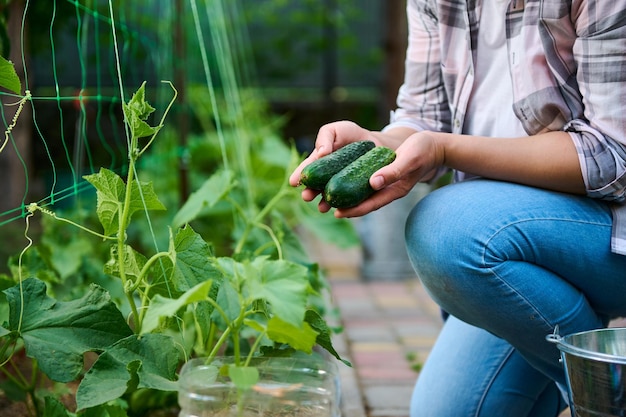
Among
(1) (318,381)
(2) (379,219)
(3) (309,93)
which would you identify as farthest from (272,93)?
(1) (318,381)

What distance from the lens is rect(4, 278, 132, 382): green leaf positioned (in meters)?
1.46

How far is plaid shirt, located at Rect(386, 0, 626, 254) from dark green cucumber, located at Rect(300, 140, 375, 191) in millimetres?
384

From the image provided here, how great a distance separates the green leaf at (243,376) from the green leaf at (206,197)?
3.28 feet

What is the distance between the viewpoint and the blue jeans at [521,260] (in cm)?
160

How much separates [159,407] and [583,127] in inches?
45.7

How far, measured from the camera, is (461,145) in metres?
1.65

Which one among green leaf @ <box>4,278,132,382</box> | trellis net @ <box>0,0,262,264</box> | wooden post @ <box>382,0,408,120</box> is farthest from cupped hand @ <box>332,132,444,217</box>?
wooden post @ <box>382,0,408,120</box>

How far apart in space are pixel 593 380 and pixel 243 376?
0.55 metres

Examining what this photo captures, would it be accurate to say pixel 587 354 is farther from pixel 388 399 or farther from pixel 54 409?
pixel 388 399

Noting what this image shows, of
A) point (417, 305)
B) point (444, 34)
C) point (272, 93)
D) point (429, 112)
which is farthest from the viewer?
point (272, 93)

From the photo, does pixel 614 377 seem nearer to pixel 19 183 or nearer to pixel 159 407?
pixel 159 407

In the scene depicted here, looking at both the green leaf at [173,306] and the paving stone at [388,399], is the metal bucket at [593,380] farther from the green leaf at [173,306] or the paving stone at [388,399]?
the paving stone at [388,399]

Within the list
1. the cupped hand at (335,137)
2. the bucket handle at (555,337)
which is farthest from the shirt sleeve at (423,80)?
the bucket handle at (555,337)

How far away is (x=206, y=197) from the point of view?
2248 mm
